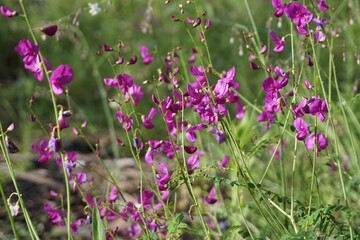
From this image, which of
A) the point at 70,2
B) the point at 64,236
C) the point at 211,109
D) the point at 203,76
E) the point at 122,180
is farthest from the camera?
the point at 70,2

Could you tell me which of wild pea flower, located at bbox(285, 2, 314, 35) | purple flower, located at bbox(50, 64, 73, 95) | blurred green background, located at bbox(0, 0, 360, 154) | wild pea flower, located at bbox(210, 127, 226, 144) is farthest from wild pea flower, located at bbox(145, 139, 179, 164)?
blurred green background, located at bbox(0, 0, 360, 154)

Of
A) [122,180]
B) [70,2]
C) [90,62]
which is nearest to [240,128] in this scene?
[122,180]

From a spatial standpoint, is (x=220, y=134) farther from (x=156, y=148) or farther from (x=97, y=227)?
(x=97, y=227)

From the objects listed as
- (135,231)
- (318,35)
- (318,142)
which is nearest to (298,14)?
(318,35)

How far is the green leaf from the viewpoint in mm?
1557

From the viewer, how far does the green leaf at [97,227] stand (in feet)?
5.11

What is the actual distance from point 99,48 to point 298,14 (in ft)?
11.1

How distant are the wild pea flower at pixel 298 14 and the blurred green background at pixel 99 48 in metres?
1.71

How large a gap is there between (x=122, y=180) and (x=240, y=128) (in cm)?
67

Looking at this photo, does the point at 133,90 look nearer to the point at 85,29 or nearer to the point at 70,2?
the point at 85,29

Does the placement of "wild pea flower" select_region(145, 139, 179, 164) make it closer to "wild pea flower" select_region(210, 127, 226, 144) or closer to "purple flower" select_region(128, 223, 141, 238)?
"wild pea flower" select_region(210, 127, 226, 144)

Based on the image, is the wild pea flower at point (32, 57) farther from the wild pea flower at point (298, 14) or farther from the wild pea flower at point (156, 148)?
the wild pea flower at point (298, 14)

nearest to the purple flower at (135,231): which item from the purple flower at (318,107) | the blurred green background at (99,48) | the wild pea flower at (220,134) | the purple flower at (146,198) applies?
the purple flower at (146,198)

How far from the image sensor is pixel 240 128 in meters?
2.79
